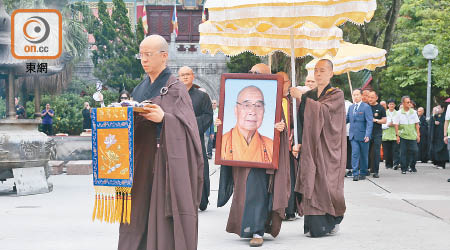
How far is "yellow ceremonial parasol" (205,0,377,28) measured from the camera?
7879 millimetres

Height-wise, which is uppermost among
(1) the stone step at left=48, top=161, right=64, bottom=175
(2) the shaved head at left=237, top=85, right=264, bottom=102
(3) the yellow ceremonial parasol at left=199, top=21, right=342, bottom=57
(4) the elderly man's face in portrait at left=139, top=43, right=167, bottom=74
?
Answer: (3) the yellow ceremonial parasol at left=199, top=21, right=342, bottom=57

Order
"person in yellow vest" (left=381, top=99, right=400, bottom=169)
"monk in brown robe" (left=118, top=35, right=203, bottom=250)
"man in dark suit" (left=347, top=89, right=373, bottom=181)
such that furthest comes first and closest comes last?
"person in yellow vest" (left=381, top=99, right=400, bottom=169) → "man in dark suit" (left=347, top=89, right=373, bottom=181) → "monk in brown robe" (left=118, top=35, right=203, bottom=250)

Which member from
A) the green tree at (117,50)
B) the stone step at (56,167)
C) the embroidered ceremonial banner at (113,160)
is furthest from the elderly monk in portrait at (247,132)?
the green tree at (117,50)

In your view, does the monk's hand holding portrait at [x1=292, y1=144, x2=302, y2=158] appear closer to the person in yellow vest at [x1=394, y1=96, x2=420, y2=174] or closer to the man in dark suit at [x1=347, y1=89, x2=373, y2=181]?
the man in dark suit at [x1=347, y1=89, x2=373, y2=181]

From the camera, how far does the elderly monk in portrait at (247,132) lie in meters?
7.95

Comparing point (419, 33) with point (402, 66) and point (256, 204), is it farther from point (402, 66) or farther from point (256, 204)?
point (256, 204)

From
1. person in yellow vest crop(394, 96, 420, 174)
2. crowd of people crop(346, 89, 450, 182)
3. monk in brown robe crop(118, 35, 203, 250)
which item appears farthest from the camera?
person in yellow vest crop(394, 96, 420, 174)

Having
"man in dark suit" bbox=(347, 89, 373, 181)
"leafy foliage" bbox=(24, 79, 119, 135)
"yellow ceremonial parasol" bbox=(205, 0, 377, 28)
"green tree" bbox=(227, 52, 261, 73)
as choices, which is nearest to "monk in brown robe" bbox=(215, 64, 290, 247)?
"yellow ceremonial parasol" bbox=(205, 0, 377, 28)

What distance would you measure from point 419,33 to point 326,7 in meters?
28.0

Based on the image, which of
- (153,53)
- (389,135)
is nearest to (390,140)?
(389,135)

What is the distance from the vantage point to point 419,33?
34594 millimetres

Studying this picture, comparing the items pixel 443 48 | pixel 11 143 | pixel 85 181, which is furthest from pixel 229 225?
pixel 443 48

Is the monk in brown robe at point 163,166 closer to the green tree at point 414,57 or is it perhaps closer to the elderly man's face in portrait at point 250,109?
the elderly man's face in portrait at point 250,109

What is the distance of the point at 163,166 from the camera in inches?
216
